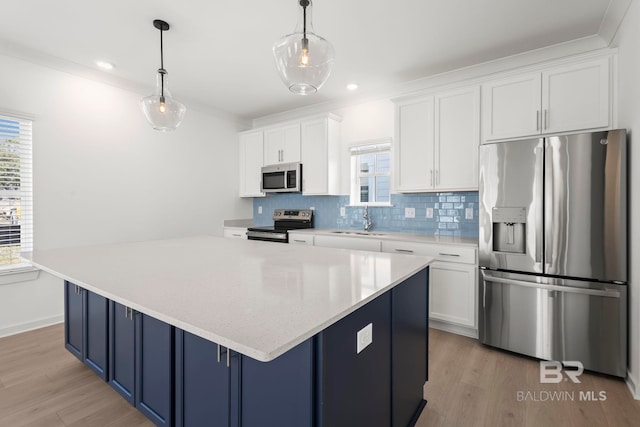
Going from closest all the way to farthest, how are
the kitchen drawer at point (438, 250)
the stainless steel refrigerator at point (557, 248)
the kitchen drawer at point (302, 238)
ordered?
1. the stainless steel refrigerator at point (557, 248)
2. the kitchen drawer at point (438, 250)
3. the kitchen drawer at point (302, 238)

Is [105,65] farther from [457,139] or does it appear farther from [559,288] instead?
[559,288]

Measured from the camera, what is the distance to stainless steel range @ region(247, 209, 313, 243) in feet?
13.8

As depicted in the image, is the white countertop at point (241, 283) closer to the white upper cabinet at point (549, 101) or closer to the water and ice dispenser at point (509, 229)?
the water and ice dispenser at point (509, 229)

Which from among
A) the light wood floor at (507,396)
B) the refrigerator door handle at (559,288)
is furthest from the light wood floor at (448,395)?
the refrigerator door handle at (559,288)

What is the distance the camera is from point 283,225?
4.82 meters

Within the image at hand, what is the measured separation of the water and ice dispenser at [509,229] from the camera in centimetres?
252

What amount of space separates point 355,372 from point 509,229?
200 centimetres

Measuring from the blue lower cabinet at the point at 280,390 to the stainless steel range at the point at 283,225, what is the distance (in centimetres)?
297

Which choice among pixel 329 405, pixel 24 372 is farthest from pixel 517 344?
pixel 24 372

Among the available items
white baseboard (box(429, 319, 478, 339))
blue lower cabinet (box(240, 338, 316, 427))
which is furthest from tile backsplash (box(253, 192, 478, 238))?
blue lower cabinet (box(240, 338, 316, 427))

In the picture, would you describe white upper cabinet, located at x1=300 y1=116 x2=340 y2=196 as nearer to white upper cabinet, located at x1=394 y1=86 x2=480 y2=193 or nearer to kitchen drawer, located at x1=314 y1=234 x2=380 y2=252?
kitchen drawer, located at x1=314 y1=234 x2=380 y2=252

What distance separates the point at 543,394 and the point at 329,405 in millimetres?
1822

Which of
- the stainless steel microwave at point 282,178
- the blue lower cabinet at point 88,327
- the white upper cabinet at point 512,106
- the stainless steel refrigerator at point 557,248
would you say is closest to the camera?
the blue lower cabinet at point 88,327

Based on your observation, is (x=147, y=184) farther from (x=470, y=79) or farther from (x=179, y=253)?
(x=470, y=79)
